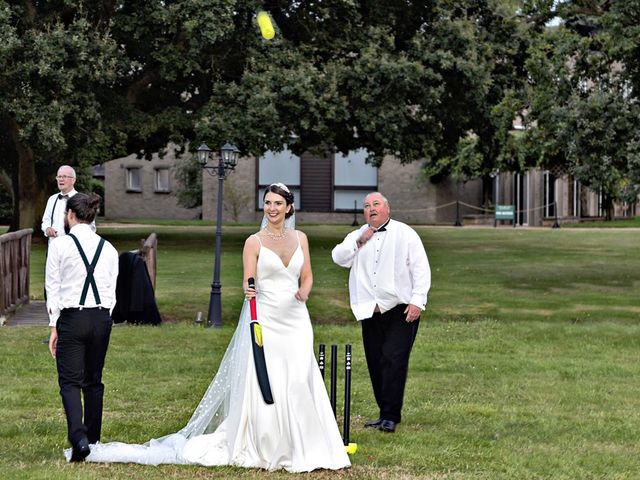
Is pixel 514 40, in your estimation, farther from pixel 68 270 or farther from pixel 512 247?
pixel 68 270

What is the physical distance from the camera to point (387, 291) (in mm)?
9359

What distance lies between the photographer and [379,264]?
9.47 meters

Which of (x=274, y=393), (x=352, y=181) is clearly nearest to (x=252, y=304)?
(x=274, y=393)

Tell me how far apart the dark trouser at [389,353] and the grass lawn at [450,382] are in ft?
1.01

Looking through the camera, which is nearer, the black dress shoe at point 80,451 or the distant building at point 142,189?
the black dress shoe at point 80,451

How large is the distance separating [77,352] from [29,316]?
10431 millimetres

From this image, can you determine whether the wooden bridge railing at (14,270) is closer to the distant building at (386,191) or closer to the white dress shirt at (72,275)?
the white dress shirt at (72,275)

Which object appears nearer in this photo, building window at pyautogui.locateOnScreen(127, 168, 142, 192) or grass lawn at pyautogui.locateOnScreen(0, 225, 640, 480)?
grass lawn at pyautogui.locateOnScreen(0, 225, 640, 480)

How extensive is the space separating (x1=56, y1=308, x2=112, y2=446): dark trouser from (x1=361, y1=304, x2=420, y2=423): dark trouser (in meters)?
2.53

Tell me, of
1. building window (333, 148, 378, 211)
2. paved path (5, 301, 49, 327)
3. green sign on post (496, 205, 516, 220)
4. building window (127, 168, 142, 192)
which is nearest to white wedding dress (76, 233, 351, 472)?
paved path (5, 301, 49, 327)

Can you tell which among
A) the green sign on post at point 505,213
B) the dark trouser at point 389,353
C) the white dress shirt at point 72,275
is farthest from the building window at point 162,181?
the white dress shirt at point 72,275

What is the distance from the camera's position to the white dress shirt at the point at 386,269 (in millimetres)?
9383

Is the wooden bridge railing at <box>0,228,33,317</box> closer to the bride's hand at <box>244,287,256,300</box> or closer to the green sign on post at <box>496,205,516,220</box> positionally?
the bride's hand at <box>244,287,256,300</box>

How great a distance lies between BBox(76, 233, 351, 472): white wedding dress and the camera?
25.3ft
